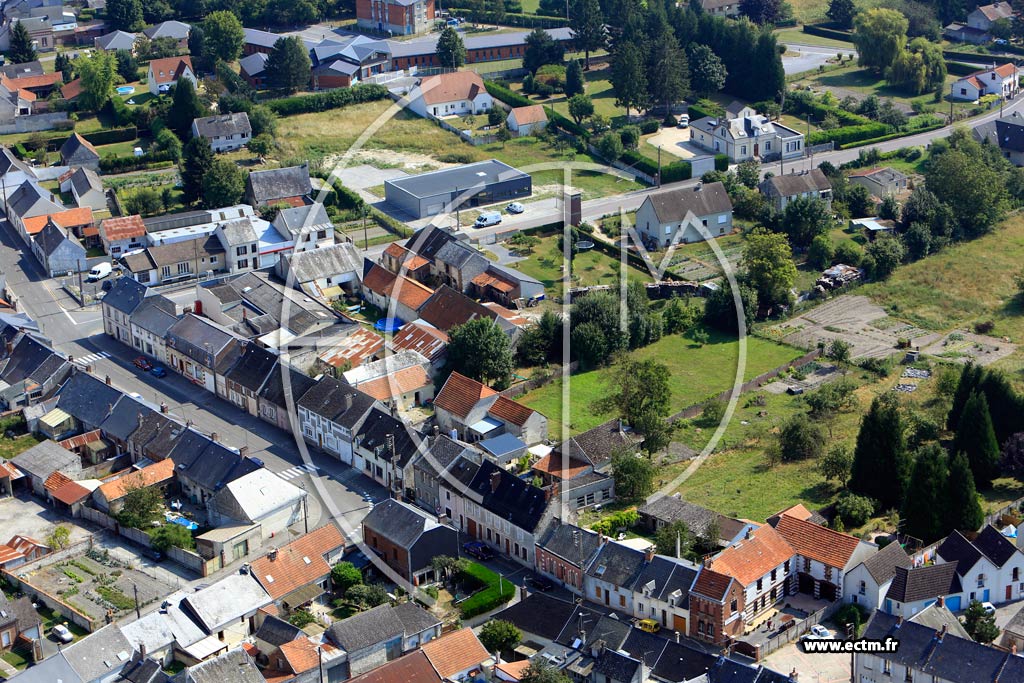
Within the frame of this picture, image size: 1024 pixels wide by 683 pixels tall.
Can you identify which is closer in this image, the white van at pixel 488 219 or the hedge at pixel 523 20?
the white van at pixel 488 219

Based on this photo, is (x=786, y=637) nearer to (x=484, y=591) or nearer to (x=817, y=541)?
(x=817, y=541)

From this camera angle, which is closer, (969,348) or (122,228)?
(969,348)

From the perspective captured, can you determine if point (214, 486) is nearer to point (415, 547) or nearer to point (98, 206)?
point (415, 547)

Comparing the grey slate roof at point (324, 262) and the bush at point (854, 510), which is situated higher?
the grey slate roof at point (324, 262)

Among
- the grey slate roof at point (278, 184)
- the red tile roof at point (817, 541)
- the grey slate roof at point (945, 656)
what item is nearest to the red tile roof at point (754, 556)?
the red tile roof at point (817, 541)

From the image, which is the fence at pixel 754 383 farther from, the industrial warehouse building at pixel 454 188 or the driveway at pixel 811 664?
the industrial warehouse building at pixel 454 188

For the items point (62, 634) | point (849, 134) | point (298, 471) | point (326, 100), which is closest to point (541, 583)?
point (298, 471)

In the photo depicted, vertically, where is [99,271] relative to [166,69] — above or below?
below

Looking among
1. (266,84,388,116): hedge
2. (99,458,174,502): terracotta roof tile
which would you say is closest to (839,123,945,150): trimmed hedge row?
(266,84,388,116): hedge
